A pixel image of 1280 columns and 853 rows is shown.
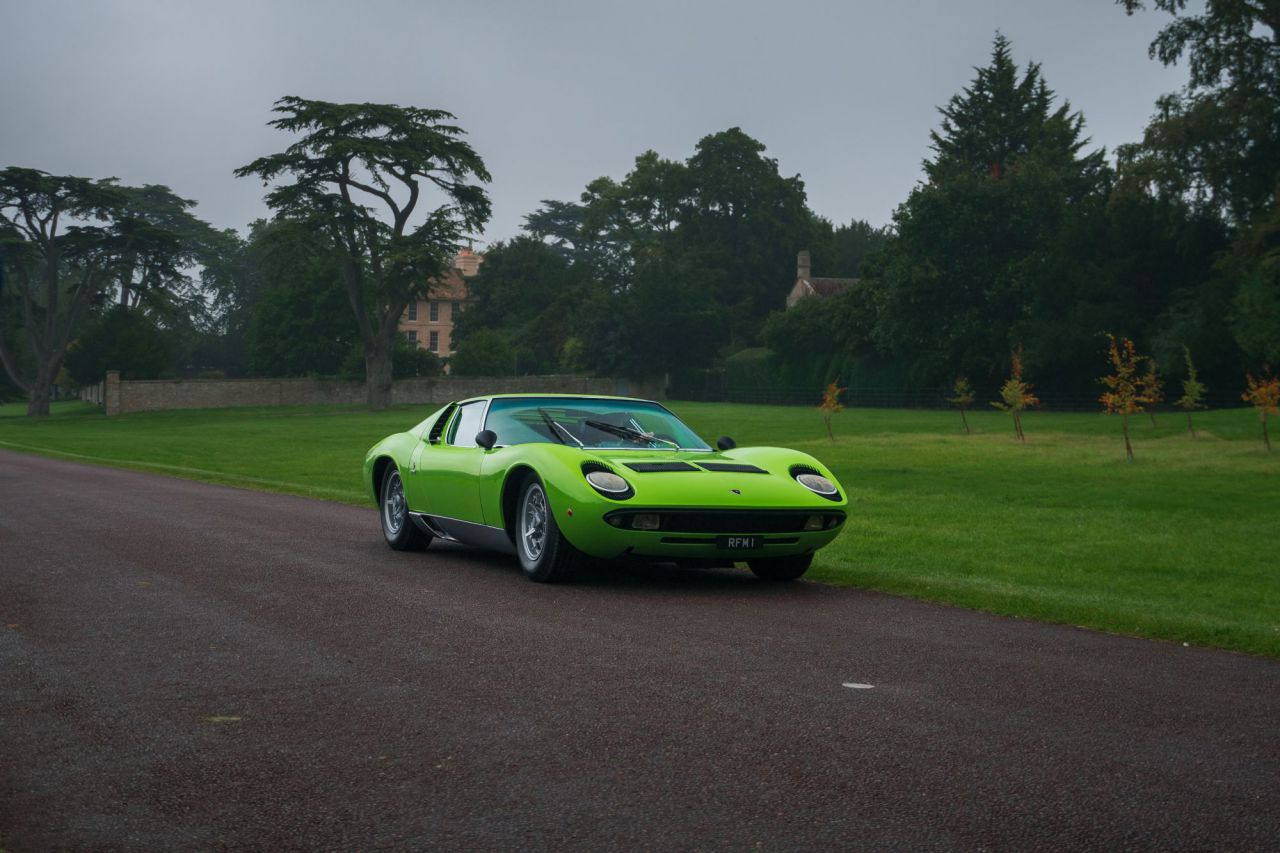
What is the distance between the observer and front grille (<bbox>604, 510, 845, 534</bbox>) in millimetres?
9289

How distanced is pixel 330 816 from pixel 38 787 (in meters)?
1.06

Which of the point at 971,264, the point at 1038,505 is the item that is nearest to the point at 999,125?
the point at 971,264

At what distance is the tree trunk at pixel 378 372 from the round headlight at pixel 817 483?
65.3 metres

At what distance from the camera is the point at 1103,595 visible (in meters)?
9.77

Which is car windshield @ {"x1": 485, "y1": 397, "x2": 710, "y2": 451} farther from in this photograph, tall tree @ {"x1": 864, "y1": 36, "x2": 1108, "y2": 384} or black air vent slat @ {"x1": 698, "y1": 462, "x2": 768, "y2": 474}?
tall tree @ {"x1": 864, "y1": 36, "x2": 1108, "y2": 384}

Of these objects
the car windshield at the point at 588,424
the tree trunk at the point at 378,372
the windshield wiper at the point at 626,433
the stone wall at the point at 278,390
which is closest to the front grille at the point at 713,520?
the car windshield at the point at 588,424

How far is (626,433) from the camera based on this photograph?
10844 millimetres

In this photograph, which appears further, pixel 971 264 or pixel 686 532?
pixel 971 264

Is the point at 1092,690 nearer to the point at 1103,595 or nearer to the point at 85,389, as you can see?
the point at 1103,595

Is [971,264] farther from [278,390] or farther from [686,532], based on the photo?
[686,532]

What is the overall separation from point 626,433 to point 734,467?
43.7 inches

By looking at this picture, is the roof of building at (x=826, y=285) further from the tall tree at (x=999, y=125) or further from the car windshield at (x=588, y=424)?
the car windshield at (x=588, y=424)

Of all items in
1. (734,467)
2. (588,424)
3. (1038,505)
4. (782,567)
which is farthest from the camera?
(1038,505)

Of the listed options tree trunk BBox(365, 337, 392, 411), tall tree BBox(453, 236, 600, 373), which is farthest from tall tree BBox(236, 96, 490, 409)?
tall tree BBox(453, 236, 600, 373)
